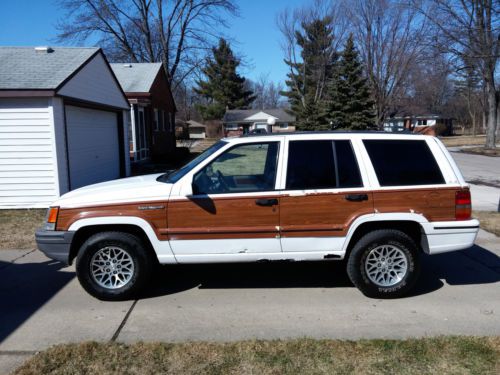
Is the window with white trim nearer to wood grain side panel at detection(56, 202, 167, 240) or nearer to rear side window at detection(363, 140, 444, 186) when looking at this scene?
wood grain side panel at detection(56, 202, 167, 240)

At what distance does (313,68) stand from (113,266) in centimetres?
5184

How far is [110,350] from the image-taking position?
147 inches

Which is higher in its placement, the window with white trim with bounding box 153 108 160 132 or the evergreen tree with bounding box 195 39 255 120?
the evergreen tree with bounding box 195 39 255 120

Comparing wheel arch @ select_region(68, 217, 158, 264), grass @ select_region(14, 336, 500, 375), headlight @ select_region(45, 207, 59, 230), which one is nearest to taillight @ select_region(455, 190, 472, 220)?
grass @ select_region(14, 336, 500, 375)

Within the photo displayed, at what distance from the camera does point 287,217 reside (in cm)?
477

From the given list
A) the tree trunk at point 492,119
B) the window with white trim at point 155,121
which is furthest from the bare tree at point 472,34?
the window with white trim at point 155,121

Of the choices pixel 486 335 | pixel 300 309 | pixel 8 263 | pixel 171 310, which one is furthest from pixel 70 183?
pixel 486 335

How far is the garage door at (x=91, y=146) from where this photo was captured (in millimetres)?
11928

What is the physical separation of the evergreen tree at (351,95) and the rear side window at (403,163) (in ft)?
92.1

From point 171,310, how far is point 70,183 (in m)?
8.11

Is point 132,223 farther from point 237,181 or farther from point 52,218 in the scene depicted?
point 237,181

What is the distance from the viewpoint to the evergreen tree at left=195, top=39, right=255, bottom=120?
68.4 meters

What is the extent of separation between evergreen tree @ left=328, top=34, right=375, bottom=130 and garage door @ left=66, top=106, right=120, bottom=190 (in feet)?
66.3

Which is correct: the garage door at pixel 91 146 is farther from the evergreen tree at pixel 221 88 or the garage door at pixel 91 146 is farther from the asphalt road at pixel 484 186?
the evergreen tree at pixel 221 88
